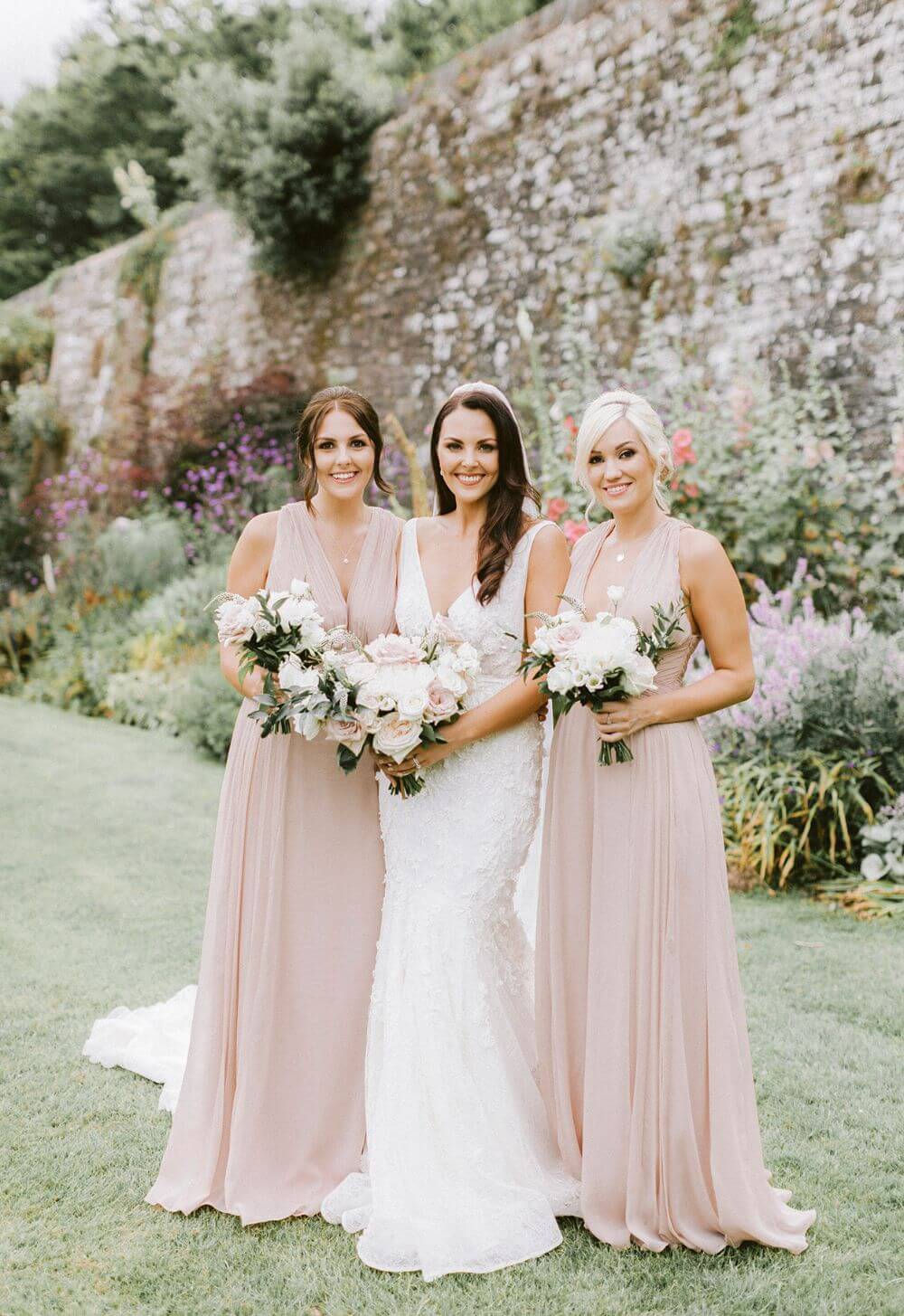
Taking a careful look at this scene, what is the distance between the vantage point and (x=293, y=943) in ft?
10.8

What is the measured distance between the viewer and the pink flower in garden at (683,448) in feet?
23.6

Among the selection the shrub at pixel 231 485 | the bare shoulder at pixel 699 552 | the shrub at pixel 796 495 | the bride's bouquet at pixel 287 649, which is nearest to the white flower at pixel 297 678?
the bride's bouquet at pixel 287 649

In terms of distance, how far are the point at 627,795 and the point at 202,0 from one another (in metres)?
27.1

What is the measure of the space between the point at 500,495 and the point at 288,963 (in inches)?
59.7

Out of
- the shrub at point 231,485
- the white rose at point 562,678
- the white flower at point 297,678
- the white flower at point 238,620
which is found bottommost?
the white flower at point 297,678

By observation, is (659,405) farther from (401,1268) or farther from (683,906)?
(401,1268)

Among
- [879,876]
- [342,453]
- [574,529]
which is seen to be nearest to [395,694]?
[342,453]

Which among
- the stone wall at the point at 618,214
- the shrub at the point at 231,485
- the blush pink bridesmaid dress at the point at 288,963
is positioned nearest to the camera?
the blush pink bridesmaid dress at the point at 288,963

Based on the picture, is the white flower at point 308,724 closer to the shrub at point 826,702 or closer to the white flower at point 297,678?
the white flower at point 297,678

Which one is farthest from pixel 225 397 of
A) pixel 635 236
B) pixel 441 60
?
pixel 441 60

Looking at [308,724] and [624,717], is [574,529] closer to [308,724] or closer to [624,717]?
[624,717]

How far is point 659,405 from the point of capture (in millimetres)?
9055

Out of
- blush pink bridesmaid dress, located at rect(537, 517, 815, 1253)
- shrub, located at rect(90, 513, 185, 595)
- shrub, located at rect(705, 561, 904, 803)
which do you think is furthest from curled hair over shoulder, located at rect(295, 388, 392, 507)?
shrub, located at rect(90, 513, 185, 595)

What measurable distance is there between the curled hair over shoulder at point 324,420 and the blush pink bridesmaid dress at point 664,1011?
36.5 inches
